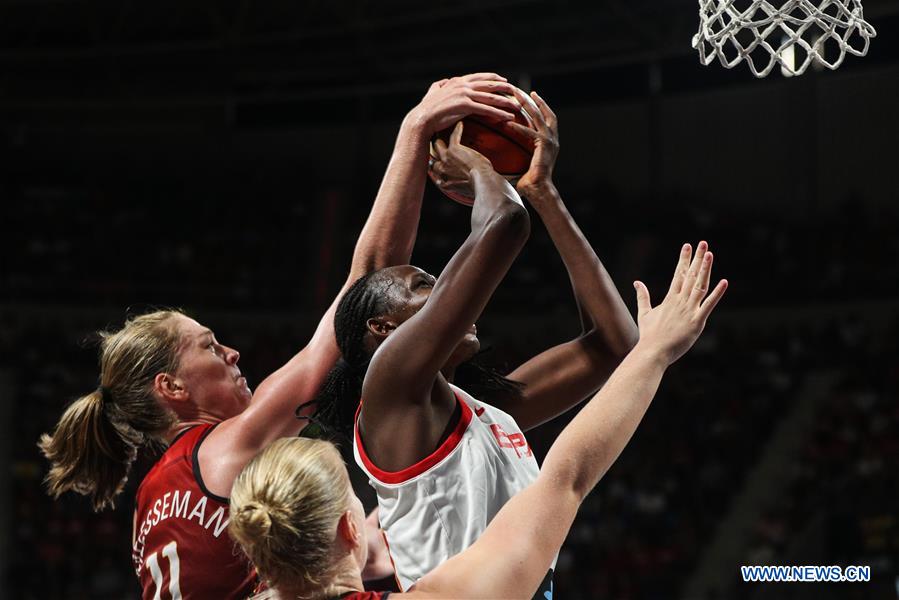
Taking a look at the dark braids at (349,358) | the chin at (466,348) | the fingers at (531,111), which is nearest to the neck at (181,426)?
the dark braids at (349,358)

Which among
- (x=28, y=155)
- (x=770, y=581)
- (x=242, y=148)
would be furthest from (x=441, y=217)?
Answer: (x=770, y=581)

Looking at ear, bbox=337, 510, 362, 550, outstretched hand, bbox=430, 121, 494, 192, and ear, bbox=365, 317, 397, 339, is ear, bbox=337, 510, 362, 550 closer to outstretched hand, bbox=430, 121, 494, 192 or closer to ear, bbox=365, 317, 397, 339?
ear, bbox=365, 317, 397, 339

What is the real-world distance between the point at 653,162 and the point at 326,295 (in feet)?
15.7

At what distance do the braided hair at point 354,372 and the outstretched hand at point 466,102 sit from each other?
367 millimetres

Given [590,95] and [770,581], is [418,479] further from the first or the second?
[590,95]

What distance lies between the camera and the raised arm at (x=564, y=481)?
58.0 inches

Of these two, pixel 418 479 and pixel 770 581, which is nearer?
pixel 418 479

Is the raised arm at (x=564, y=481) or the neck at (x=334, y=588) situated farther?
the neck at (x=334, y=588)

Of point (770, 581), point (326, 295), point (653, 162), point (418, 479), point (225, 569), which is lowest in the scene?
point (770, 581)

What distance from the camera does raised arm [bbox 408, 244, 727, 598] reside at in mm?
1474

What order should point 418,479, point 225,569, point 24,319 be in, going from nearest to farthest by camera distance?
point 418,479, point 225,569, point 24,319

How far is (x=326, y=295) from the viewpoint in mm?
12961

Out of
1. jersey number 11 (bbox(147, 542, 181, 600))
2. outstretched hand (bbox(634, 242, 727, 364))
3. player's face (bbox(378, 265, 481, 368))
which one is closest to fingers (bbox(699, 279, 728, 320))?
outstretched hand (bbox(634, 242, 727, 364))

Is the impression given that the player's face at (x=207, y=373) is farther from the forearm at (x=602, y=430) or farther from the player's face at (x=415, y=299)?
the forearm at (x=602, y=430)
